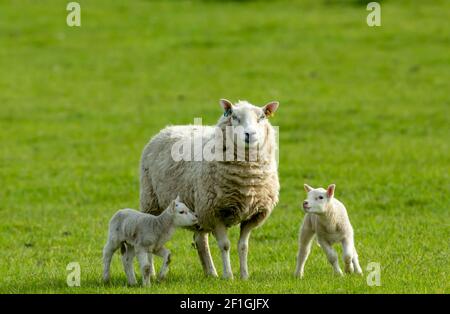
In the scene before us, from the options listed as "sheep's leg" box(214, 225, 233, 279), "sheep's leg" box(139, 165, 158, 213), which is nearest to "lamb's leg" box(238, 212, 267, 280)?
"sheep's leg" box(214, 225, 233, 279)

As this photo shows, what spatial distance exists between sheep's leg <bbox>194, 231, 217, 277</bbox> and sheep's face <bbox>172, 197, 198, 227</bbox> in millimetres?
912

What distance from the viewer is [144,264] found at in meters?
9.05

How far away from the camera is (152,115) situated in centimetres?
2267

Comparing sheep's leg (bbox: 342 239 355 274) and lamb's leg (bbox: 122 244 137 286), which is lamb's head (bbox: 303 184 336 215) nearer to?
sheep's leg (bbox: 342 239 355 274)

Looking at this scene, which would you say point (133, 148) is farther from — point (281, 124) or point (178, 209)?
point (178, 209)

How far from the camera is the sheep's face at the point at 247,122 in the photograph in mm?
9281

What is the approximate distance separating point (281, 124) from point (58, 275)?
11647mm

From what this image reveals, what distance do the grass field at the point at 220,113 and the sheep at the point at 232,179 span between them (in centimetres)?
47

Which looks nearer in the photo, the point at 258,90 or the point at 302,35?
the point at 258,90

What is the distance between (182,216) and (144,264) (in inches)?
23.4

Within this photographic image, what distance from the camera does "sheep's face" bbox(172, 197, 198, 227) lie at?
30.1 ft

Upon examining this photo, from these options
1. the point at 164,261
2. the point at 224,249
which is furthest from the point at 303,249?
the point at 164,261

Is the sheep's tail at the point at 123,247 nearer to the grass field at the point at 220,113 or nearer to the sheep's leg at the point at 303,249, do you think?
the grass field at the point at 220,113
